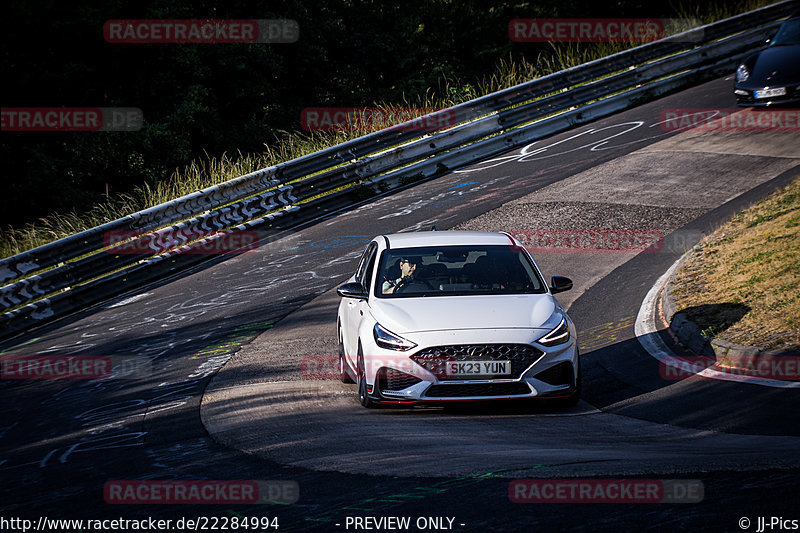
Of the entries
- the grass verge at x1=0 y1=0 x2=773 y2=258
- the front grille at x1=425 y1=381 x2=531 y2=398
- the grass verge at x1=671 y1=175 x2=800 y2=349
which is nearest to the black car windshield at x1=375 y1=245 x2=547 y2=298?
the front grille at x1=425 y1=381 x2=531 y2=398

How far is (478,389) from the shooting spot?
7.29m

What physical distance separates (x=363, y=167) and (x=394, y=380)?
11.2m

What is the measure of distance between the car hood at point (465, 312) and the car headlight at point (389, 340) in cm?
5

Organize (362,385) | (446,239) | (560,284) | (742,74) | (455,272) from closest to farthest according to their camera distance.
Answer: (362,385) → (560,284) → (455,272) → (446,239) → (742,74)

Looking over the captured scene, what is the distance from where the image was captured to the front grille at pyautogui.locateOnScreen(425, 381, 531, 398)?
729cm

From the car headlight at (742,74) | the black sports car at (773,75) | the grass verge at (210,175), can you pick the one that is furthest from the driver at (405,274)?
the car headlight at (742,74)

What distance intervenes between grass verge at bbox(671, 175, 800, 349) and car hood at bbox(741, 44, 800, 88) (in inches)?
183

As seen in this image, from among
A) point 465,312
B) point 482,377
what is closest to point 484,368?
point 482,377

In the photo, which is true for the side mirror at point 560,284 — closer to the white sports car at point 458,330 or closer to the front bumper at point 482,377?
the white sports car at point 458,330

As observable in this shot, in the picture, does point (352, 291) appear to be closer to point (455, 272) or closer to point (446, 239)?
point (455, 272)

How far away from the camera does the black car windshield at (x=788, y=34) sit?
59.1 ft

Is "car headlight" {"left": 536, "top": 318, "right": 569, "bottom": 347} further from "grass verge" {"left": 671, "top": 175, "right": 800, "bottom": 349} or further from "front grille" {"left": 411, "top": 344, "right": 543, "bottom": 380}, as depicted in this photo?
"grass verge" {"left": 671, "top": 175, "right": 800, "bottom": 349}

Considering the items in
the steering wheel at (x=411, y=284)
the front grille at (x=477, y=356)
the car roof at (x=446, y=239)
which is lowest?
the front grille at (x=477, y=356)

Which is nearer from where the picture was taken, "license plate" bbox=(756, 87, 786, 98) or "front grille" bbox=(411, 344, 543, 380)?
"front grille" bbox=(411, 344, 543, 380)
